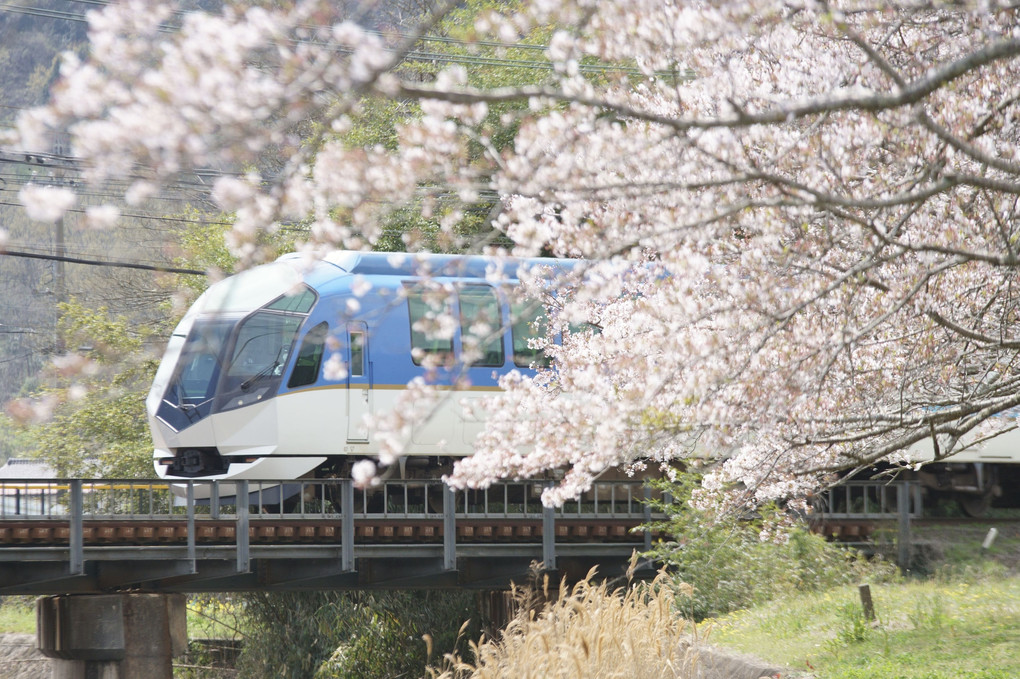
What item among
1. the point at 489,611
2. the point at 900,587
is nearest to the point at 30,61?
the point at 489,611

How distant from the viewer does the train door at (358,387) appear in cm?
1512

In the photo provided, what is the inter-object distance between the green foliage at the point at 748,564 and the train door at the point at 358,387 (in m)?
4.45

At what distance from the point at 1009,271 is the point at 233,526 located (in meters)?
9.71

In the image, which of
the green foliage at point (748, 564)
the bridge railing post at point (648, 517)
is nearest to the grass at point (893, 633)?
the green foliage at point (748, 564)

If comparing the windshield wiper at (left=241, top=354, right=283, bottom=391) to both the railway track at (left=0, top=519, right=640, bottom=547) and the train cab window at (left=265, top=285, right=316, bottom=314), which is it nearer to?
the train cab window at (left=265, top=285, right=316, bottom=314)

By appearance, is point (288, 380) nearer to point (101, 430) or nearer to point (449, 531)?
point (449, 531)

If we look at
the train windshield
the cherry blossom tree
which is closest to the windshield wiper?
the train windshield

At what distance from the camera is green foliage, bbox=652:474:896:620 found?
12.1 metres

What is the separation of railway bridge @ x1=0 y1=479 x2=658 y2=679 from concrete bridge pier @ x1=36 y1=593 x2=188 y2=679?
0.06ft

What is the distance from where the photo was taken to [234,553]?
13445 mm

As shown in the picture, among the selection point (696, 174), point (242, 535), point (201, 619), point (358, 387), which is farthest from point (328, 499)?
point (201, 619)

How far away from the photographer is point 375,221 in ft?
17.4

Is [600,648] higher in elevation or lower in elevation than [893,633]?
higher

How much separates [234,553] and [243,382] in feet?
8.56
